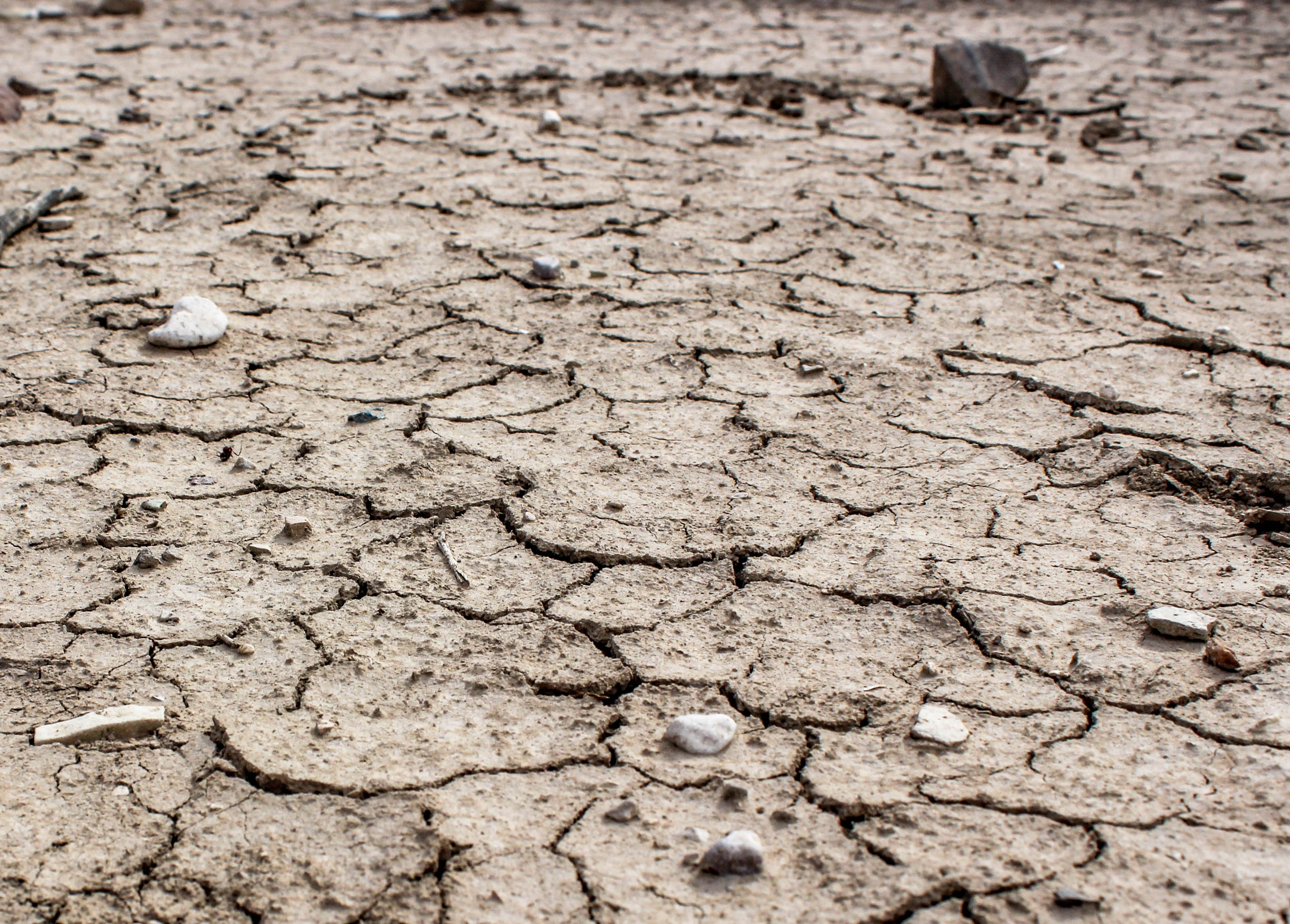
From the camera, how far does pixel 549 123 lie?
4.84m

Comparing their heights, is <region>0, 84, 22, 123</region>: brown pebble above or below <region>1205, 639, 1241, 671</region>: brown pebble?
above

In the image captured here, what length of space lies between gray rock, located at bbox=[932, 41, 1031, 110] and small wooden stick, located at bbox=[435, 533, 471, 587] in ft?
13.2

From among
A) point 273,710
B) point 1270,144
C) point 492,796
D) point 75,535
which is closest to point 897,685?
point 492,796

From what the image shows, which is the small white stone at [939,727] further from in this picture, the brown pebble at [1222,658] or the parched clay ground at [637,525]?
the brown pebble at [1222,658]

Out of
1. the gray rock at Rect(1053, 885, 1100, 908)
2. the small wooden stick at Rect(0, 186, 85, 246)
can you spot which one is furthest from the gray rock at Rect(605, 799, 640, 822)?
the small wooden stick at Rect(0, 186, 85, 246)

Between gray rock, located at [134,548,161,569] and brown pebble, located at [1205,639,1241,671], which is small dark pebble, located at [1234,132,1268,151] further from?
gray rock, located at [134,548,161,569]

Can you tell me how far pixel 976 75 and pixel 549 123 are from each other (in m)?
2.04

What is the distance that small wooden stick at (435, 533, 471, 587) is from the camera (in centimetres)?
209

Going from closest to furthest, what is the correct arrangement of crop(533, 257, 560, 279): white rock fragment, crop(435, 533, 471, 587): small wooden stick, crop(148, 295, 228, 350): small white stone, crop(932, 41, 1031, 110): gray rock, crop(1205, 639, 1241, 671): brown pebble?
crop(1205, 639, 1241, 671): brown pebble
crop(435, 533, 471, 587): small wooden stick
crop(148, 295, 228, 350): small white stone
crop(533, 257, 560, 279): white rock fragment
crop(932, 41, 1031, 110): gray rock

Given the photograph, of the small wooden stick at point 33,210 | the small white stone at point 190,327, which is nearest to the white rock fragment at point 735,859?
the small white stone at point 190,327

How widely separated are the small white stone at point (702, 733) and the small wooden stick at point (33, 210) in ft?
8.98

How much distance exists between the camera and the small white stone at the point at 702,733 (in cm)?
171

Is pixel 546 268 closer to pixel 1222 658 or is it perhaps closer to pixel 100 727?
pixel 100 727

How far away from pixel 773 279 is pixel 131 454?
1.85 meters
